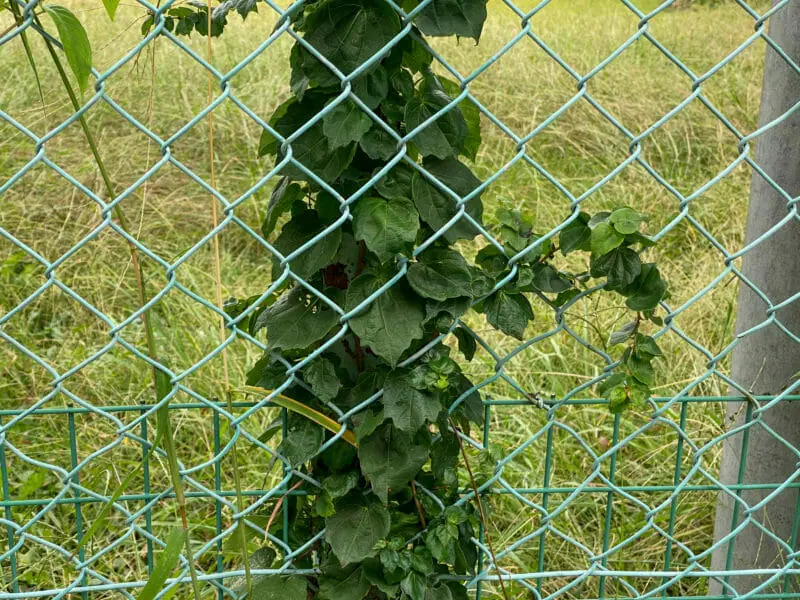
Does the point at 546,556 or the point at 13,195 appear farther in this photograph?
the point at 13,195

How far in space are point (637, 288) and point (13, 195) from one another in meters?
2.71

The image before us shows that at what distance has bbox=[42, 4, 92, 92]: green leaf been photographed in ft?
2.99

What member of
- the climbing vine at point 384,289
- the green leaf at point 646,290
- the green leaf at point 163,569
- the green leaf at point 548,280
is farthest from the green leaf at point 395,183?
the green leaf at point 163,569

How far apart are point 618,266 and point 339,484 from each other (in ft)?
1.52

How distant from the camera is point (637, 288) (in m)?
1.22

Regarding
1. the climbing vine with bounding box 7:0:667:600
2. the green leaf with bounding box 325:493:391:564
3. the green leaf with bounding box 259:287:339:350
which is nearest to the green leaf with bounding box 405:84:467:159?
the climbing vine with bounding box 7:0:667:600

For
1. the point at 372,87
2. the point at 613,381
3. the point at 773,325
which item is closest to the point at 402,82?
the point at 372,87

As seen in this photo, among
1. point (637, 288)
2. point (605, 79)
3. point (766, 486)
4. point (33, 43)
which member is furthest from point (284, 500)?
point (33, 43)

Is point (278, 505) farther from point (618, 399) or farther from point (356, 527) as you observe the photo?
point (618, 399)

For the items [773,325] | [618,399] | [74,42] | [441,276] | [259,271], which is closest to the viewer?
[74,42]

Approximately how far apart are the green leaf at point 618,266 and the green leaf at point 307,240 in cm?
34

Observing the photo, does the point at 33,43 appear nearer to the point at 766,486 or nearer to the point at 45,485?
the point at 45,485

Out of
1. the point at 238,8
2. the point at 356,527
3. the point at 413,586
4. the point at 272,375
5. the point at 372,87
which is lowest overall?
the point at 413,586

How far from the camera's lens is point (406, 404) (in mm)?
1142
